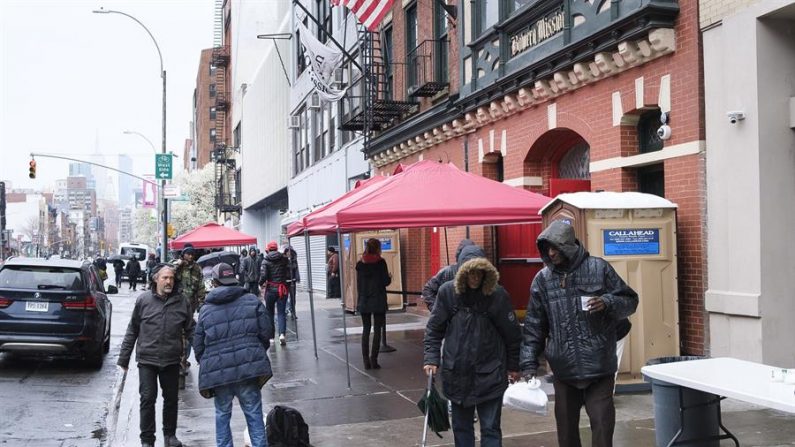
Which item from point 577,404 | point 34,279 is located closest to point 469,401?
point 577,404

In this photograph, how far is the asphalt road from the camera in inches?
325

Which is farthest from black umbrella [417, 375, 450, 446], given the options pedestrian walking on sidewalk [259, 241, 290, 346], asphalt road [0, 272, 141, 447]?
pedestrian walking on sidewalk [259, 241, 290, 346]

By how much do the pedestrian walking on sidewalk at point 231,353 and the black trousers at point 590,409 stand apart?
2.41 m

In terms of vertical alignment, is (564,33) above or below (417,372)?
above

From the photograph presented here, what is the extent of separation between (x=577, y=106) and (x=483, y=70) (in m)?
3.56

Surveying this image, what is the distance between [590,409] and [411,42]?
16081 millimetres

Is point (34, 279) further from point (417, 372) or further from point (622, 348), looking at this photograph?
point (622, 348)

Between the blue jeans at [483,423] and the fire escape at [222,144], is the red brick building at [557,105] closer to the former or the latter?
the blue jeans at [483,423]

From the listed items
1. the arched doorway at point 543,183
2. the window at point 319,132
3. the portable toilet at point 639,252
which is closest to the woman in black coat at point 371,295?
the arched doorway at point 543,183

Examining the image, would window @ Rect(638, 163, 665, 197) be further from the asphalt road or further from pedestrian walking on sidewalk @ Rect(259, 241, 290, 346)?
the asphalt road

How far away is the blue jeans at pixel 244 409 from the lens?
6473mm

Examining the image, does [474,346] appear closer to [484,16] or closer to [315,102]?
[484,16]

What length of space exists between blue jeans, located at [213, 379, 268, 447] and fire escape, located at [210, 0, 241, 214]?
53.3 metres

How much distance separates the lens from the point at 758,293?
874cm
